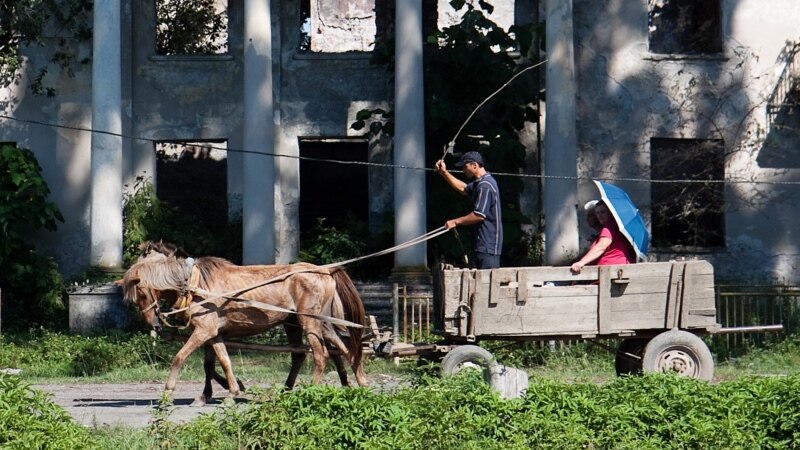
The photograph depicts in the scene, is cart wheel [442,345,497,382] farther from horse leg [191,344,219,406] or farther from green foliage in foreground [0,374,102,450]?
green foliage in foreground [0,374,102,450]

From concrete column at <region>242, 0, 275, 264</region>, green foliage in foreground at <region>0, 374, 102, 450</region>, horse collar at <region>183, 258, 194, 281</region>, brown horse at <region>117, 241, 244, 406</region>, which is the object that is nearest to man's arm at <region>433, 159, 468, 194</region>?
brown horse at <region>117, 241, 244, 406</region>

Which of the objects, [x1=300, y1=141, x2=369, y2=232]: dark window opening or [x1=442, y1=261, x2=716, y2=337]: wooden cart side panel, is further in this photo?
[x1=300, y1=141, x2=369, y2=232]: dark window opening

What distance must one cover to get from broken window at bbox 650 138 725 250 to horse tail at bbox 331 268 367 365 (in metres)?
12.3

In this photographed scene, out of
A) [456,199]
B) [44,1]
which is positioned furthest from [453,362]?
[44,1]

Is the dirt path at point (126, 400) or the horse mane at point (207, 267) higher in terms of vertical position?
the horse mane at point (207, 267)

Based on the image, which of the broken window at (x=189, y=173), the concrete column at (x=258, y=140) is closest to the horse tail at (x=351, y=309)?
the concrete column at (x=258, y=140)

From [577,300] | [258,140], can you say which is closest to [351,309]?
[577,300]

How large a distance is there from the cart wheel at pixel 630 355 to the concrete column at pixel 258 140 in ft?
31.9

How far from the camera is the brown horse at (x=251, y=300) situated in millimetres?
13305

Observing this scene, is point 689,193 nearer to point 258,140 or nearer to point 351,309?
point 258,140

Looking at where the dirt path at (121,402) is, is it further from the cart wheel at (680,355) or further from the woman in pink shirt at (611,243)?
the cart wheel at (680,355)

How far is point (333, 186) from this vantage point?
30.3m

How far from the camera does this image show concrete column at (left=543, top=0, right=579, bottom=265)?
22906 millimetres

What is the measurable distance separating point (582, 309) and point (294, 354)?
3.00 meters
